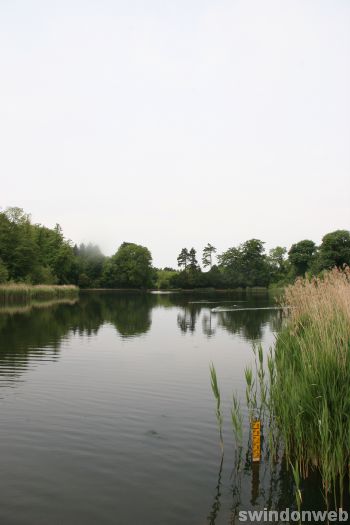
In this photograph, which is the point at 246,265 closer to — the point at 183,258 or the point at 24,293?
the point at 183,258

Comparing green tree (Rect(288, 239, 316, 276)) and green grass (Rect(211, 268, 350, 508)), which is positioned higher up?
green tree (Rect(288, 239, 316, 276))

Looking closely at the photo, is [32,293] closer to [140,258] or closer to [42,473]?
[42,473]

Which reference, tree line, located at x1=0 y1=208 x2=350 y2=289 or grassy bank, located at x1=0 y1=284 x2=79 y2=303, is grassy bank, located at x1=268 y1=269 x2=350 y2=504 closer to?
grassy bank, located at x1=0 y1=284 x2=79 y2=303

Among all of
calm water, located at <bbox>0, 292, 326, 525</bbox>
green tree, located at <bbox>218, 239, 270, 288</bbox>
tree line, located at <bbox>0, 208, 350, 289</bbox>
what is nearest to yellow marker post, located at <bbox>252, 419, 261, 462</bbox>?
calm water, located at <bbox>0, 292, 326, 525</bbox>

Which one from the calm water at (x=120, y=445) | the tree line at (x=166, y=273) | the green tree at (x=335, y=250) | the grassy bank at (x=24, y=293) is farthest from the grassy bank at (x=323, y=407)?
the tree line at (x=166, y=273)

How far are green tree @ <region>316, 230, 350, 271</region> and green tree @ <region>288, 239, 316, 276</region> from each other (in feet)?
105

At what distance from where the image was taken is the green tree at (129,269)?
174 meters

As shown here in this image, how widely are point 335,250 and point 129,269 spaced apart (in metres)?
99.7

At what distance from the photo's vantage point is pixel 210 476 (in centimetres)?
929

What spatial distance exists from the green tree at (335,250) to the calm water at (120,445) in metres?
65.6

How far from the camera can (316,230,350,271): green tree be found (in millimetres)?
84812

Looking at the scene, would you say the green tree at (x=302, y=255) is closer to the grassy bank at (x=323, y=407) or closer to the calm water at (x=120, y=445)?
the calm water at (x=120, y=445)

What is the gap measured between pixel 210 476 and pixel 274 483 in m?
1.31

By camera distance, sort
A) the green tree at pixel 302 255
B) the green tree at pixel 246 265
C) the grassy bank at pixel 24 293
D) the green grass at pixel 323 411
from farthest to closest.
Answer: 1. the green tree at pixel 246 265
2. the green tree at pixel 302 255
3. the grassy bank at pixel 24 293
4. the green grass at pixel 323 411
